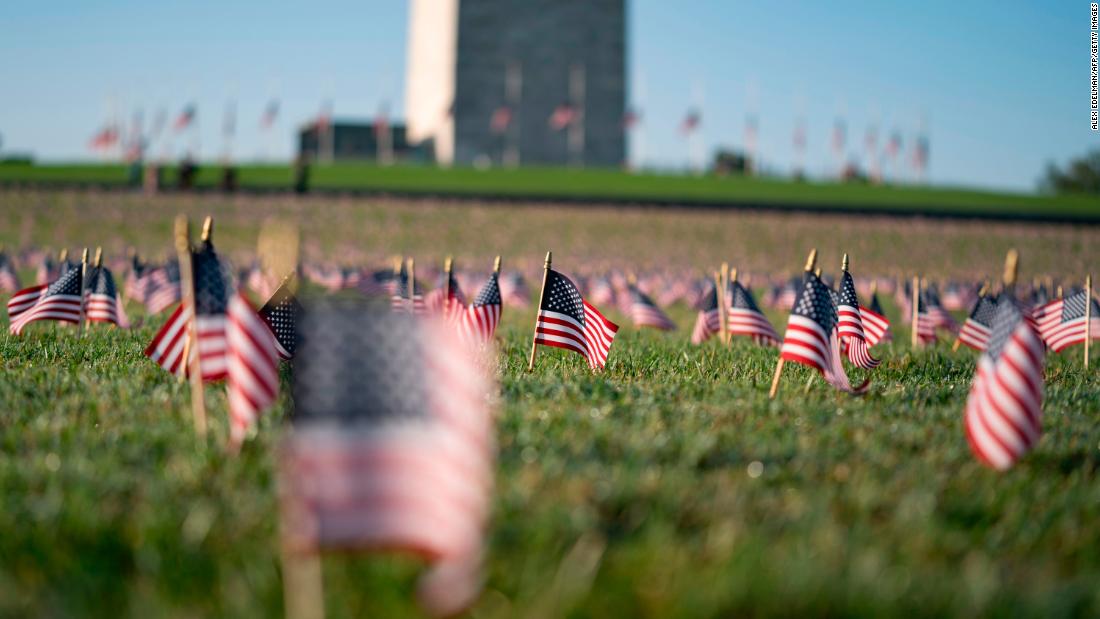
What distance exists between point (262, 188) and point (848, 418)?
180 feet

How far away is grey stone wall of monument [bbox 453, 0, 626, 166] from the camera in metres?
104

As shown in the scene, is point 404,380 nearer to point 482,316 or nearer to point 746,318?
point 482,316

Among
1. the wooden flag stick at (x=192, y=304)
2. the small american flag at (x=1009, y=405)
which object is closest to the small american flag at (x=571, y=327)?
the wooden flag stick at (x=192, y=304)


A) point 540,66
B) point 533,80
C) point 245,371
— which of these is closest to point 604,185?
point 533,80

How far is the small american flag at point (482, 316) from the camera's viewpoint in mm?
12336

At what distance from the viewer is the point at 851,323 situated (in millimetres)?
11719

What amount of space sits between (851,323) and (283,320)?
219 inches

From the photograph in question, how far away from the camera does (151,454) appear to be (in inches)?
262

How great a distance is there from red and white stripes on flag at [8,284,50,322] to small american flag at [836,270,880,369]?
29.6 feet

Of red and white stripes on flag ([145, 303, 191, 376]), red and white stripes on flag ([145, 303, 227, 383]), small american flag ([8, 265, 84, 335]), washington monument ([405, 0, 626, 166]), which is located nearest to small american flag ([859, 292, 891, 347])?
red and white stripes on flag ([145, 303, 227, 383])

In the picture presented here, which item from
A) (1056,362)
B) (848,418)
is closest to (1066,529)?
(848,418)

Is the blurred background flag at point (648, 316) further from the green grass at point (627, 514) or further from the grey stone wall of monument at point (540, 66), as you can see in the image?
the grey stone wall of monument at point (540, 66)

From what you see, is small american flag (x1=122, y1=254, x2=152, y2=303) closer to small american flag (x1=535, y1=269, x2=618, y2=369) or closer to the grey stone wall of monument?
small american flag (x1=535, y1=269, x2=618, y2=369)

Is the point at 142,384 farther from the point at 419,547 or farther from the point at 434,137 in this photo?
the point at 434,137
